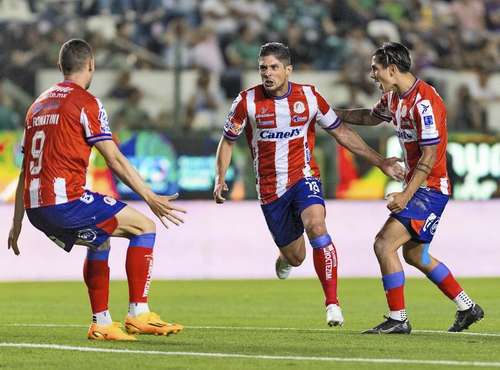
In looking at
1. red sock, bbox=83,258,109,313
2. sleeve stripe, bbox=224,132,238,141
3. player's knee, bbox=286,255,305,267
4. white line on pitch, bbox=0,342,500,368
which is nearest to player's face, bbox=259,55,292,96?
sleeve stripe, bbox=224,132,238,141

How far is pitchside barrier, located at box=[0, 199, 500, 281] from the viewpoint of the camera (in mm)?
17328

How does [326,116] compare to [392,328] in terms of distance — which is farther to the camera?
[326,116]

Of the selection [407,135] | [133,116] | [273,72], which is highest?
[133,116]

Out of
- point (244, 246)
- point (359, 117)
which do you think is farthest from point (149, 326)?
point (244, 246)

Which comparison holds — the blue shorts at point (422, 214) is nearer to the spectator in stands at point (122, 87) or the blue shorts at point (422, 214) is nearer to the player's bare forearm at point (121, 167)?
the player's bare forearm at point (121, 167)

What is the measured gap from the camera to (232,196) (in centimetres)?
1770

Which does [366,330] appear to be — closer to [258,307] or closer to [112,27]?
[258,307]

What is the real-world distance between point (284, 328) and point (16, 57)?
8.76 m

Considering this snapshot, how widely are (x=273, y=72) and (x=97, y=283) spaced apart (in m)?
2.46

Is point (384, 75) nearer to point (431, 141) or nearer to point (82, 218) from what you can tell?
point (431, 141)

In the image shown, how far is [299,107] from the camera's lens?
35.2 ft

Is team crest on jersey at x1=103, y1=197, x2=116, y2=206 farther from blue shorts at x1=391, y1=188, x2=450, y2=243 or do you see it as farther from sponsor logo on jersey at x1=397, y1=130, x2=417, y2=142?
sponsor logo on jersey at x1=397, y1=130, x2=417, y2=142

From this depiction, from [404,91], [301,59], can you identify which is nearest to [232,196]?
[301,59]

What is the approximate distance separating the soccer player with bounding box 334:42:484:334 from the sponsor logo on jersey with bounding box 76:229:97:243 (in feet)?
7.24
